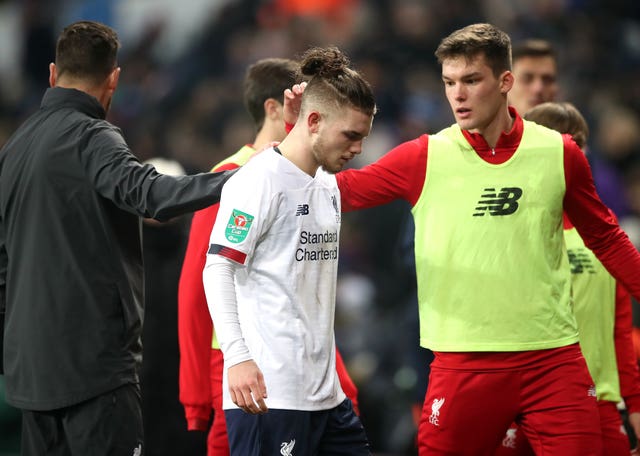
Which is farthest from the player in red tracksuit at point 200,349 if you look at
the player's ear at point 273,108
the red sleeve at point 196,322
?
the player's ear at point 273,108

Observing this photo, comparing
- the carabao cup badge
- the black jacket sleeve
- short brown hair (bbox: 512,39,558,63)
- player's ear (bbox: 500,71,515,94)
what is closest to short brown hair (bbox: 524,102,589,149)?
player's ear (bbox: 500,71,515,94)

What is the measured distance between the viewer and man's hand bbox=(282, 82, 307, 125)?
138 inches

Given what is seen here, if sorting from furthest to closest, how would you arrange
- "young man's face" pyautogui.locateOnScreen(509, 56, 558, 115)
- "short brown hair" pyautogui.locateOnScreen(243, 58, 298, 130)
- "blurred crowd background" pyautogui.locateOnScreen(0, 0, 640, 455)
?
"blurred crowd background" pyautogui.locateOnScreen(0, 0, 640, 455), "young man's face" pyautogui.locateOnScreen(509, 56, 558, 115), "short brown hair" pyautogui.locateOnScreen(243, 58, 298, 130)

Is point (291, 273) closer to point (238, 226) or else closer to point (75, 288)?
point (238, 226)

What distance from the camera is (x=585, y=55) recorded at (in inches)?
322

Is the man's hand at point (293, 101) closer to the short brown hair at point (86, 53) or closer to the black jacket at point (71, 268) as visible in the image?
the black jacket at point (71, 268)

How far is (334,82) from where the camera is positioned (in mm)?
3326

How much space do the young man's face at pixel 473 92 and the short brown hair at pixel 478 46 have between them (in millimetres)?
19

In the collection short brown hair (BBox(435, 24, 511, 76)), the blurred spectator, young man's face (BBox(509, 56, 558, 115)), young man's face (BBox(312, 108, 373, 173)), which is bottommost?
the blurred spectator

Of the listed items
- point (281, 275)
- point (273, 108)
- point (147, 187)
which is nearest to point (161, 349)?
point (273, 108)

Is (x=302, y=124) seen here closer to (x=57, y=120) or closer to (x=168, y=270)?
(x=57, y=120)

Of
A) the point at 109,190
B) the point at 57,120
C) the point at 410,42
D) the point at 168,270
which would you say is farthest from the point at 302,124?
the point at 410,42

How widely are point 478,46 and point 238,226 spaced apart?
1.20 meters

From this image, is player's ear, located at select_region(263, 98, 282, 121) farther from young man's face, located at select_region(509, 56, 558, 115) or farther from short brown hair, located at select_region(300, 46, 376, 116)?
young man's face, located at select_region(509, 56, 558, 115)
